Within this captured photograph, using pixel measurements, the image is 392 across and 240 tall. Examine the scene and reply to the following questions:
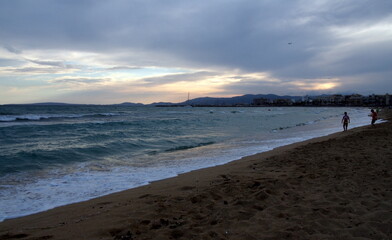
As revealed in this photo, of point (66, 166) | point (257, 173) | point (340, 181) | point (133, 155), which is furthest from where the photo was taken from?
point (133, 155)

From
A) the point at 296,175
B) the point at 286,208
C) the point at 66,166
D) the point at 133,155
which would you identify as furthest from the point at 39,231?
the point at 133,155

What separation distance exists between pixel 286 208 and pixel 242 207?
65 cm

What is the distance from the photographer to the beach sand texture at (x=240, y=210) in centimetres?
336

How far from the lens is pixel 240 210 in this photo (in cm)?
401

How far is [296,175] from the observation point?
5.97 meters

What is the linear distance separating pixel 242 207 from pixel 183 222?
996 millimetres

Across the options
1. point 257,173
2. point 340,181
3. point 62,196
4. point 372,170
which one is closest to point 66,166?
point 62,196

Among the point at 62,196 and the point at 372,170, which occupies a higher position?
the point at 372,170

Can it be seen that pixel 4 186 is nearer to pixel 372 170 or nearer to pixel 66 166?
pixel 66 166

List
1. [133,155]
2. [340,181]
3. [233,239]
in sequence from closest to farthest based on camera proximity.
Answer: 1. [233,239]
2. [340,181]
3. [133,155]

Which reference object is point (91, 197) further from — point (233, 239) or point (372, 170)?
point (372, 170)

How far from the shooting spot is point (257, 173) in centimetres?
646

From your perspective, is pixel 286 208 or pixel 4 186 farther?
pixel 4 186

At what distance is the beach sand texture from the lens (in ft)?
11.0
